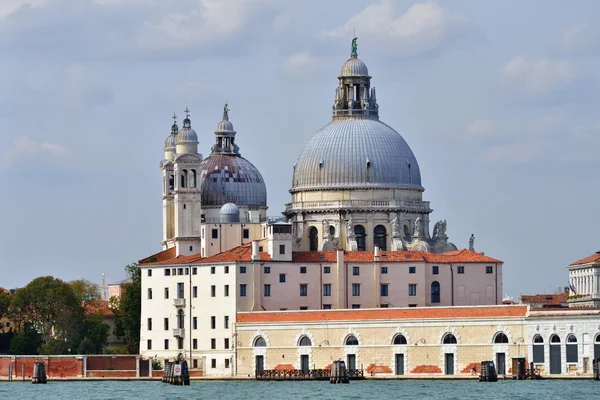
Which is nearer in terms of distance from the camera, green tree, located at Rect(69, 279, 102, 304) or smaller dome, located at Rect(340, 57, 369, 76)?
smaller dome, located at Rect(340, 57, 369, 76)

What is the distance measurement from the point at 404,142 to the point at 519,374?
27.6 meters

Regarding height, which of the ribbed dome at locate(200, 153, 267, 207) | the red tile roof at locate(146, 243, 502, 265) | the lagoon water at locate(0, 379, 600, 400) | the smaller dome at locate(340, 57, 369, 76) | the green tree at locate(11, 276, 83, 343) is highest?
the smaller dome at locate(340, 57, 369, 76)

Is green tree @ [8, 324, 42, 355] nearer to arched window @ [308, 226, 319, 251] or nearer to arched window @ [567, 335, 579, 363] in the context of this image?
arched window @ [308, 226, 319, 251]

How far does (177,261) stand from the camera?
365ft

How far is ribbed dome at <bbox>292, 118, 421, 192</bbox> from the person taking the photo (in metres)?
119

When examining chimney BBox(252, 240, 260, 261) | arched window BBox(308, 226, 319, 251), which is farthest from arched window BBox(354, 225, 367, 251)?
chimney BBox(252, 240, 260, 261)

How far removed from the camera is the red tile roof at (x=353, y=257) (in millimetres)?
109062

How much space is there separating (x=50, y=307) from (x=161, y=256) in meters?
10.8

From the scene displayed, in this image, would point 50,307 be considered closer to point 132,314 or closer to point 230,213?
point 132,314

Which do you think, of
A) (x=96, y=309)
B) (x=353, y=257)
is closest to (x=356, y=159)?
(x=353, y=257)

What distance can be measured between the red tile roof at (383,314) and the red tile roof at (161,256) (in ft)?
34.4

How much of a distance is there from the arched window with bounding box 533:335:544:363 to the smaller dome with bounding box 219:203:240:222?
23800 mm

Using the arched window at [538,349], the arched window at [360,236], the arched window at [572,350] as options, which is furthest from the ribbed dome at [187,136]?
the arched window at [572,350]

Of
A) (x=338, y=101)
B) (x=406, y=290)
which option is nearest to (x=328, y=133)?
(x=338, y=101)
